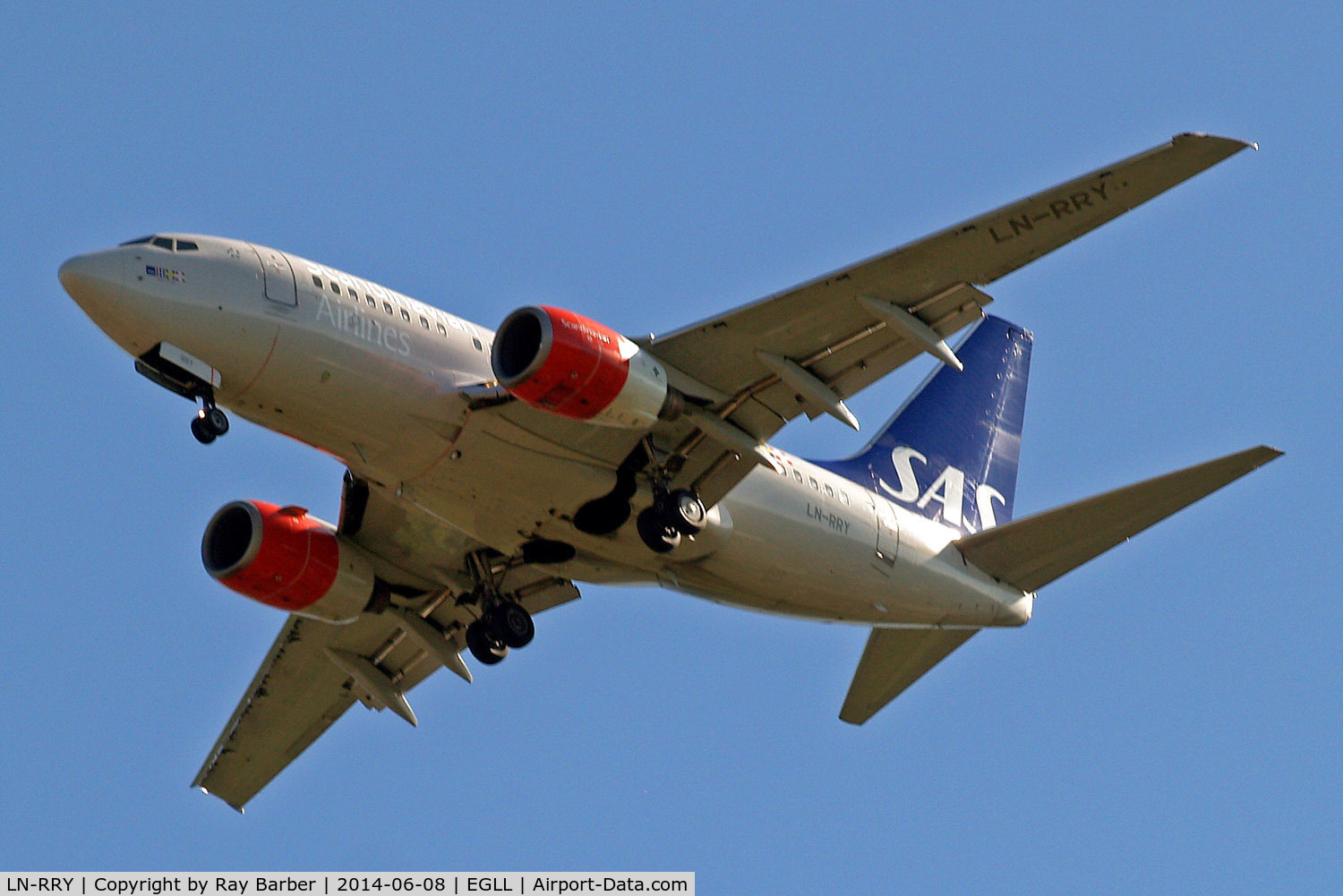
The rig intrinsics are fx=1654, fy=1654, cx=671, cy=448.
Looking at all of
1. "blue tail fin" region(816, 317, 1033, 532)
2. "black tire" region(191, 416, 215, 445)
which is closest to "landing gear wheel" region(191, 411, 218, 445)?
"black tire" region(191, 416, 215, 445)

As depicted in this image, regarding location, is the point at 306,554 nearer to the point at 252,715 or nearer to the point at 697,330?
the point at 252,715

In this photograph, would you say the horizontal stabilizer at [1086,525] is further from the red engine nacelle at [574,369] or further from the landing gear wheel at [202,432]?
the landing gear wheel at [202,432]

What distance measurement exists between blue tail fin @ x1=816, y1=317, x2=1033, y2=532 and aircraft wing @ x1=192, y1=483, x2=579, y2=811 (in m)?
7.22

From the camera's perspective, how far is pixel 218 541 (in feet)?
103

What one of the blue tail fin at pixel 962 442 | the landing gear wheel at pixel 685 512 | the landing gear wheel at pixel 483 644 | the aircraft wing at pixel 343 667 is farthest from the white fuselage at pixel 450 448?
the aircraft wing at pixel 343 667

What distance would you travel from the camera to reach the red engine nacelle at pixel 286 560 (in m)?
30.9

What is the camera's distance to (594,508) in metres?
28.8

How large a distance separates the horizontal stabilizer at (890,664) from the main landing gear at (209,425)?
1451cm

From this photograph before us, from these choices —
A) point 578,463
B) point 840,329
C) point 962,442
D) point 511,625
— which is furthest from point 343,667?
point 962,442

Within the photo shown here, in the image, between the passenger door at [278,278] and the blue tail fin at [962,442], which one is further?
the blue tail fin at [962,442]

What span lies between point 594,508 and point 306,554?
617 centimetres

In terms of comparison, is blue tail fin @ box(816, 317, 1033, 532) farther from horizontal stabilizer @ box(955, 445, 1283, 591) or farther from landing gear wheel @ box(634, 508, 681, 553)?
landing gear wheel @ box(634, 508, 681, 553)

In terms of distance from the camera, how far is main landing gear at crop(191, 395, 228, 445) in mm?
25484


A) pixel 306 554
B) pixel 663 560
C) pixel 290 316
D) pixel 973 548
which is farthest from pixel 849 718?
pixel 290 316
